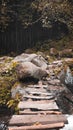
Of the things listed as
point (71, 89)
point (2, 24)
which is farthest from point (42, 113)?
point (2, 24)

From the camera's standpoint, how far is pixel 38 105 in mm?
7332

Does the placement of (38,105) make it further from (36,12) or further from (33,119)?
(36,12)

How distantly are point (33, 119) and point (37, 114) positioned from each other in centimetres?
50

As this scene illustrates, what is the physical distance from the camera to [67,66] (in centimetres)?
1149

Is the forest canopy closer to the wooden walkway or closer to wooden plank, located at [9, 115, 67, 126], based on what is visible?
the wooden walkway

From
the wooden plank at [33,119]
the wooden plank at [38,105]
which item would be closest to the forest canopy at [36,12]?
the wooden plank at [38,105]

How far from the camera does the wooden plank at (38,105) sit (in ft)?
23.2

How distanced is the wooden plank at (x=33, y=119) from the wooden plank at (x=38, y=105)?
665 mm

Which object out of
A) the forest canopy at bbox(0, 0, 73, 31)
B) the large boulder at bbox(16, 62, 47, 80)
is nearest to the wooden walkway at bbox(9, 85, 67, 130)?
the large boulder at bbox(16, 62, 47, 80)

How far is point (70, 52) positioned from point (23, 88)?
6.03m

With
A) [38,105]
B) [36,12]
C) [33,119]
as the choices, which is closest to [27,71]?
[38,105]

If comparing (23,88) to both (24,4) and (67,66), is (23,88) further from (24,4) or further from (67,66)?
(24,4)

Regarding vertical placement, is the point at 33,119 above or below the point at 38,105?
above

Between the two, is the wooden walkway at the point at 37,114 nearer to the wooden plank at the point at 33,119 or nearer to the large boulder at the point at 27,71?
the wooden plank at the point at 33,119
